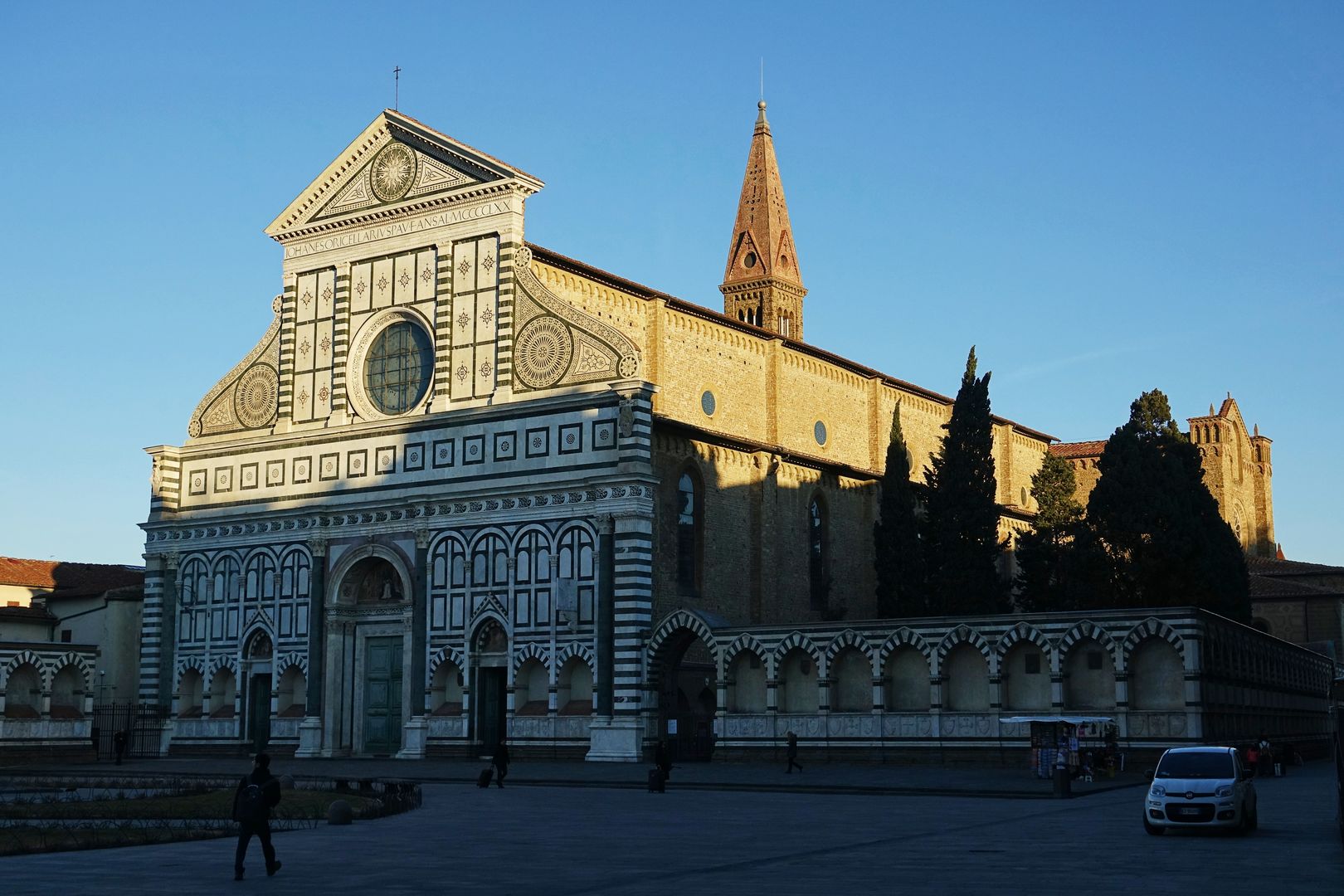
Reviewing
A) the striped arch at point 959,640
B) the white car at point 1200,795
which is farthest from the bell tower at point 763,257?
the white car at point 1200,795

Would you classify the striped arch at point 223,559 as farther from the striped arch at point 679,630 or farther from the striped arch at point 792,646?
the striped arch at point 792,646

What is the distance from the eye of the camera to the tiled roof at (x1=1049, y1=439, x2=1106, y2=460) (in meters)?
76.3

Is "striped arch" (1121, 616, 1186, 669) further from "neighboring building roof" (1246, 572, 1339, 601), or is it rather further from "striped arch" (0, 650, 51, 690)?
"neighboring building roof" (1246, 572, 1339, 601)

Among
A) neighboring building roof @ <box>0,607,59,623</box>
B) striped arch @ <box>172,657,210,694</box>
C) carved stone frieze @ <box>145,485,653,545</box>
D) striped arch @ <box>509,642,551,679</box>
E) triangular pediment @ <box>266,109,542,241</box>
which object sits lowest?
striped arch @ <box>172,657,210,694</box>

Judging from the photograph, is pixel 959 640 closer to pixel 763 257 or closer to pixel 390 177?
pixel 390 177

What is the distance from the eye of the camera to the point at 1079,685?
125ft

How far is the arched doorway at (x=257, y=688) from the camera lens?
4800 cm

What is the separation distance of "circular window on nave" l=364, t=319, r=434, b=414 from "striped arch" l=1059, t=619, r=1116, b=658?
20.5 metres

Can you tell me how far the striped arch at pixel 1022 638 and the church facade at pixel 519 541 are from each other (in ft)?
0.23

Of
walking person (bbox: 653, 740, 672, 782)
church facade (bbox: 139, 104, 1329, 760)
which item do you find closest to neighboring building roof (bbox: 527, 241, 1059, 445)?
church facade (bbox: 139, 104, 1329, 760)

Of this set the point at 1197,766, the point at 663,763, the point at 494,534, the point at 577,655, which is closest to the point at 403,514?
the point at 494,534

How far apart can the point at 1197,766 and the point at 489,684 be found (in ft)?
86.7

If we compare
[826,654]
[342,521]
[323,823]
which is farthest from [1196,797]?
[342,521]

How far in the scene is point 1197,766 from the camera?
2119 cm
